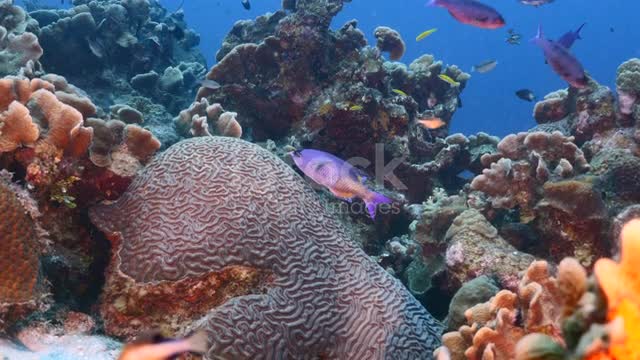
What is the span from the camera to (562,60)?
4.66m

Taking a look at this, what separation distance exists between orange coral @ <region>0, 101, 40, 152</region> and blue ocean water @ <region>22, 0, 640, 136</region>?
78.8 metres

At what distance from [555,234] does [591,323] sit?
11.1 ft

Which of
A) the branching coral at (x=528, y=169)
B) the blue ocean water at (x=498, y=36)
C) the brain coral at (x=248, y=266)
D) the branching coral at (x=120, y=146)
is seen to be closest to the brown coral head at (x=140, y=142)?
the branching coral at (x=120, y=146)

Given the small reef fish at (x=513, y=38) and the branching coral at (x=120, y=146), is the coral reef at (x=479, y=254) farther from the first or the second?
the small reef fish at (x=513, y=38)

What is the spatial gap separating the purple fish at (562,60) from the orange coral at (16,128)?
4549 millimetres

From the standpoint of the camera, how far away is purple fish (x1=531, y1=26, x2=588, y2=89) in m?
4.64

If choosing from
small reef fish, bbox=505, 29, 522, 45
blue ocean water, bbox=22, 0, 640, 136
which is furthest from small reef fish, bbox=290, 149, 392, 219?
blue ocean water, bbox=22, 0, 640, 136

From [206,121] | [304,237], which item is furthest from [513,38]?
[304,237]

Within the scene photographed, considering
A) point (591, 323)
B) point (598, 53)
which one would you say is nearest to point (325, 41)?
point (591, 323)

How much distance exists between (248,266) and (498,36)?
123590 mm

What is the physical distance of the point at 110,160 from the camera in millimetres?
3980

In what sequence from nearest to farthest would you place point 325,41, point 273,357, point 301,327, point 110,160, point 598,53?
point 273,357 → point 301,327 → point 110,160 → point 325,41 → point 598,53

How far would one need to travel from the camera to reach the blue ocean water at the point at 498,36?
287 ft

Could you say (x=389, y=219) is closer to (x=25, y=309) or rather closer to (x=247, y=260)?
(x=247, y=260)
